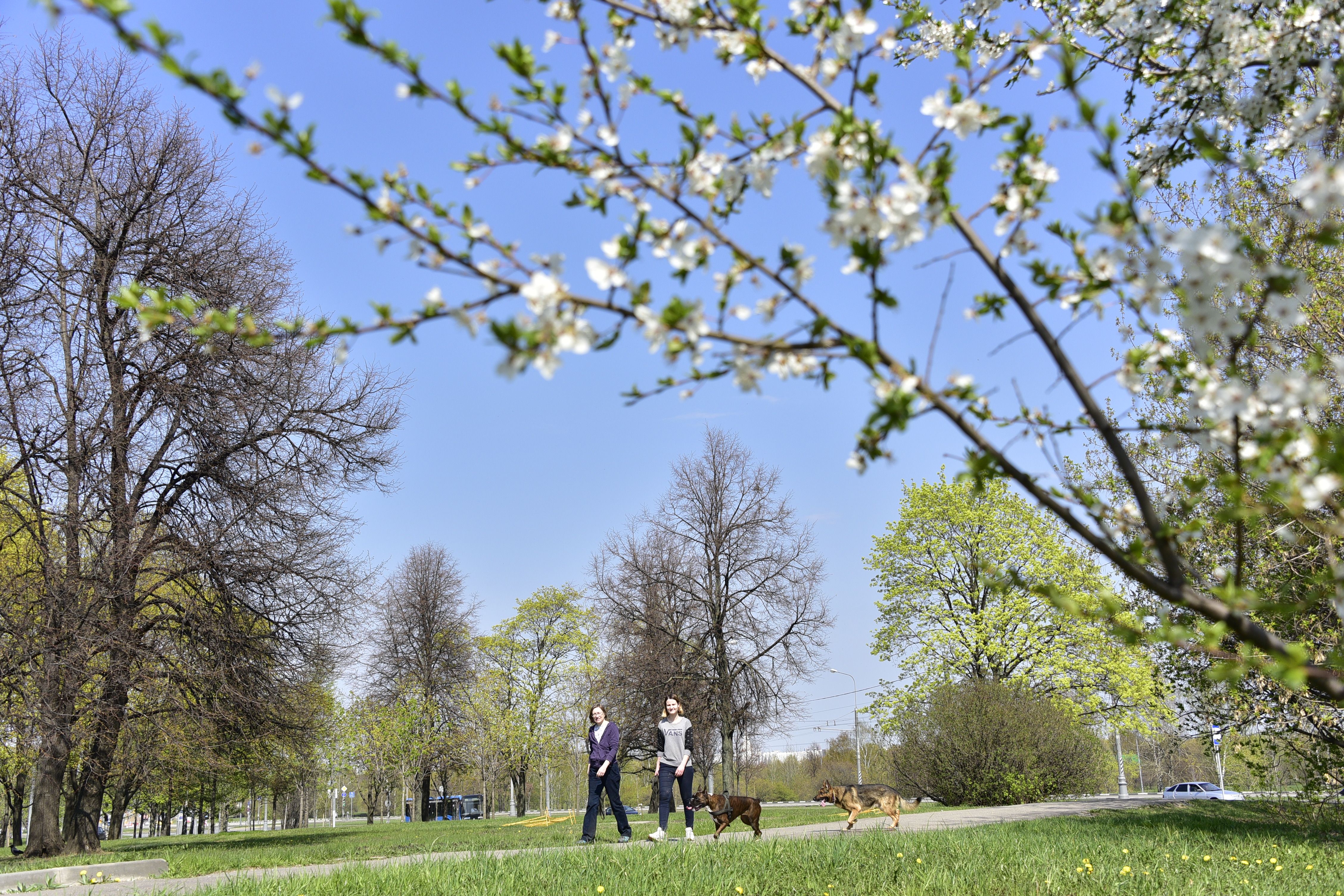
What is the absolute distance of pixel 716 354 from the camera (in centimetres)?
192

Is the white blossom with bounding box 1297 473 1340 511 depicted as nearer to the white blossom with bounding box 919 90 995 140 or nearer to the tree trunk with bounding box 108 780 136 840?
the white blossom with bounding box 919 90 995 140

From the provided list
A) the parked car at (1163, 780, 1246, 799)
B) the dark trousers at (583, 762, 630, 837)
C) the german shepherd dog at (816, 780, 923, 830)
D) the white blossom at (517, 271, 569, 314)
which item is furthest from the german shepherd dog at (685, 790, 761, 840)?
the parked car at (1163, 780, 1246, 799)

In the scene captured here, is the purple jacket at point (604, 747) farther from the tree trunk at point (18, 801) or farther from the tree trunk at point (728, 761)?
the tree trunk at point (18, 801)

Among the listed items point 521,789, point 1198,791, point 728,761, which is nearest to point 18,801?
point 521,789

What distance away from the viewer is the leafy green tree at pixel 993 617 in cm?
2380

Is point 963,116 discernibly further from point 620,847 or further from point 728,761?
point 728,761

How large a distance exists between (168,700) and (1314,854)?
1368 centimetres

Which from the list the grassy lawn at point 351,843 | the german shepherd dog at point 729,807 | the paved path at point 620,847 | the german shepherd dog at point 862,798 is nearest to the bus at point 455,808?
the grassy lawn at point 351,843

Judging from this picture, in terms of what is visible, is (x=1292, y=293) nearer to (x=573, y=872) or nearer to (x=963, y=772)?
(x=573, y=872)

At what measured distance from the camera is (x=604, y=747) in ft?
31.6

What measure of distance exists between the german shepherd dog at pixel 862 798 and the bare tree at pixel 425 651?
25.5m

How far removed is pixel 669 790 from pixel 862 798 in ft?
9.23

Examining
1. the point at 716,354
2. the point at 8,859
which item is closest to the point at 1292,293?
the point at 716,354

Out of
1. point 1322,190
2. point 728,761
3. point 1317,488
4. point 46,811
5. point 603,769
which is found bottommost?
point 728,761
